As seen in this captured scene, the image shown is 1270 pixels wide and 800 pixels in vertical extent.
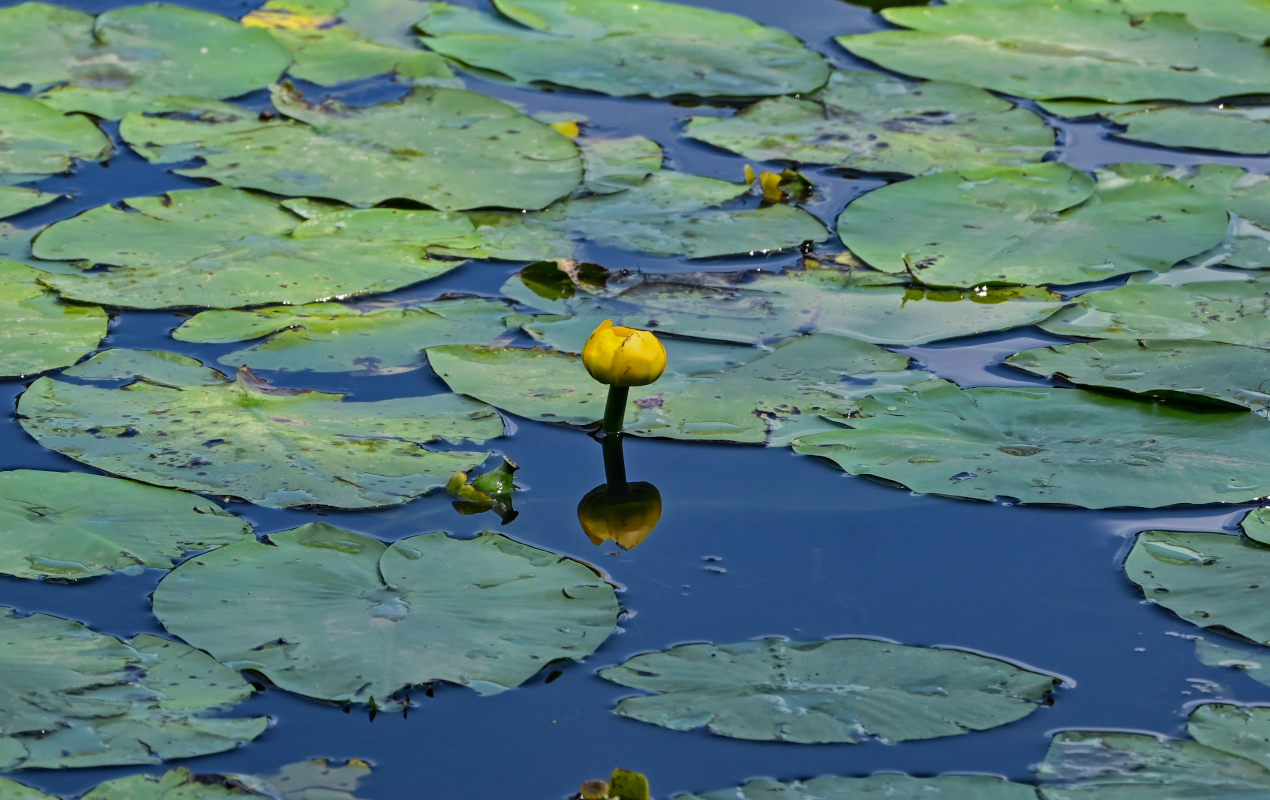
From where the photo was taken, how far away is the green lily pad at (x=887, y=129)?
3.96 meters

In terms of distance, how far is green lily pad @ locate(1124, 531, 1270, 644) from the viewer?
217 cm

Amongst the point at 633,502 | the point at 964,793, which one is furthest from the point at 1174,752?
the point at 633,502

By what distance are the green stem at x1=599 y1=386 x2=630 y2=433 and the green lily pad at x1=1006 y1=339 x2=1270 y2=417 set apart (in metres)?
0.88

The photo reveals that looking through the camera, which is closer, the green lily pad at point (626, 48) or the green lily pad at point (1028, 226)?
the green lily pad at point (1028, 226)

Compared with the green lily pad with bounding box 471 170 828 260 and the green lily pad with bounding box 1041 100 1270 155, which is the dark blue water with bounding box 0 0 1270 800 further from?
the green lily pad with bounding box 1041 100 1270 155

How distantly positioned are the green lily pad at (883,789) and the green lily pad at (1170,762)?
0.21ft

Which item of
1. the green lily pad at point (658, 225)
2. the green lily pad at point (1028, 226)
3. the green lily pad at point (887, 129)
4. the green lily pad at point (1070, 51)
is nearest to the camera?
the green lily pad at point (1028, 226)

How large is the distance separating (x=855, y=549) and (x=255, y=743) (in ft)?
3.51

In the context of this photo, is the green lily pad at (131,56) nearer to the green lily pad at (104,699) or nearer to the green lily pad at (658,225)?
the green lily pad at (658,225)

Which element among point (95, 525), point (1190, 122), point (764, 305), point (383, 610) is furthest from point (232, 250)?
point (1190, 122)

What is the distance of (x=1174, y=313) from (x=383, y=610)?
6.35 feet

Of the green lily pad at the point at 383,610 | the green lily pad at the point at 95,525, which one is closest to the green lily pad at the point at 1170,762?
the green lily pad at the point at 383,610

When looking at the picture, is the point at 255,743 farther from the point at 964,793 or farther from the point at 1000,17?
the point at 1000,17

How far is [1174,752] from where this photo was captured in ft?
6.16
